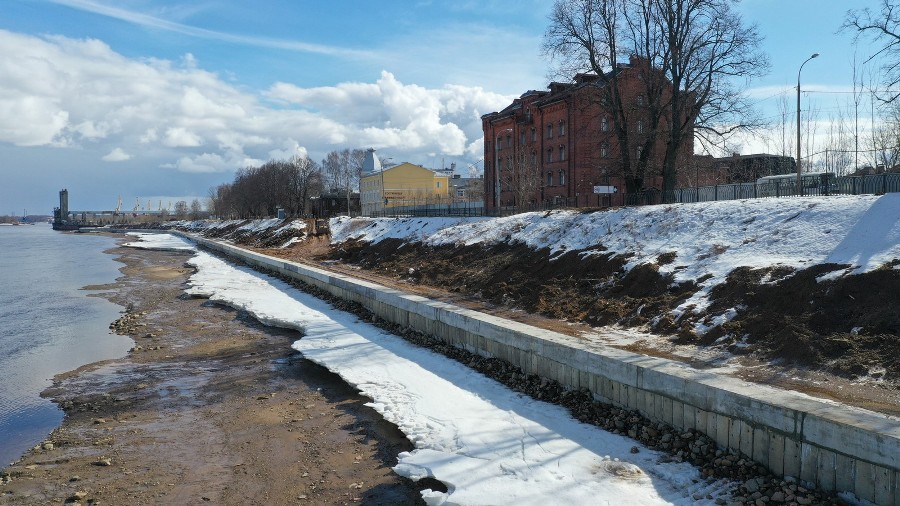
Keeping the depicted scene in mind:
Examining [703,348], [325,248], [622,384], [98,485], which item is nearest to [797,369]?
[703,348]

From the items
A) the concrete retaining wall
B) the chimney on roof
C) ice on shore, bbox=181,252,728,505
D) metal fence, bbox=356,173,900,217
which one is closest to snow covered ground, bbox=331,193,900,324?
metal fence, bbox=356,173,900,217

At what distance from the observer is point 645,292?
50.4 ft

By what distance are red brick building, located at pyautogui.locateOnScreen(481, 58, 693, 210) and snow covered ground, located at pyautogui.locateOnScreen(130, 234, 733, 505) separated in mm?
26929

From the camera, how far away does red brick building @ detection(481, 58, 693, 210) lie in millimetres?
43375

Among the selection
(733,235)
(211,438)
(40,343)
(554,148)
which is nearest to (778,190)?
(733,235)

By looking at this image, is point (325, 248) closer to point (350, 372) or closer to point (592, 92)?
point (592, 92)

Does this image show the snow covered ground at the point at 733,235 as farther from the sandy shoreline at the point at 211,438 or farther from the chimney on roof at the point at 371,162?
the chimney on roof at the point at 371,162

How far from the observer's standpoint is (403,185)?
103 m

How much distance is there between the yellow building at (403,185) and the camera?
101 m

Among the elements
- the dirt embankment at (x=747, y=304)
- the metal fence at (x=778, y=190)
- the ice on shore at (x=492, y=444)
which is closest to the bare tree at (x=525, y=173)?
the metal fence at (x=778, y=190)

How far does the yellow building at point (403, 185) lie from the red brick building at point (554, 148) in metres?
34.9

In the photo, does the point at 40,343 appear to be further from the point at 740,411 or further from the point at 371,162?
the point at 371,162

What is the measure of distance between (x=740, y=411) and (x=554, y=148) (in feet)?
164

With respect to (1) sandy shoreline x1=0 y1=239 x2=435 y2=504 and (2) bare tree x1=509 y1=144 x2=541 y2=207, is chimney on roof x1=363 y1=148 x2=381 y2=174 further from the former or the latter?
(1) sandy shoreline x1=0 y1=239 x2=435 y2=504
